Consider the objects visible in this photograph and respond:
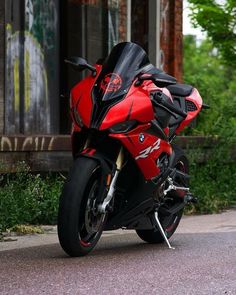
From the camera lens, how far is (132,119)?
6289 mm

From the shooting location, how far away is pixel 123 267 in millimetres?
5895

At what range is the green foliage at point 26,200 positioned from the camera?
8.16 m

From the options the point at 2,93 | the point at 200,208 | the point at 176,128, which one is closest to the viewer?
the point at 176,128

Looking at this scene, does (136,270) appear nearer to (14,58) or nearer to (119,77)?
(119,77)

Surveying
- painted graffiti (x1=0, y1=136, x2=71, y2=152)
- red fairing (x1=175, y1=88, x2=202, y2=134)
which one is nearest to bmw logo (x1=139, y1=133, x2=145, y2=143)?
red fairing (x1=175, y1=88, x2=202, y2=134)

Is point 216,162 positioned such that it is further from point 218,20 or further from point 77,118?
point 77,118

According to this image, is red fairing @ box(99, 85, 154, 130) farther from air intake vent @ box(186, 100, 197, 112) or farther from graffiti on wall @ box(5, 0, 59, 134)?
graffiti on wall @ box(5, 0, 59, 134)

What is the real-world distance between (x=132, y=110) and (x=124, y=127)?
15cm

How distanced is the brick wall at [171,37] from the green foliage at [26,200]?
4790 millimetres

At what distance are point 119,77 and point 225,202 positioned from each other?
5.21 metres

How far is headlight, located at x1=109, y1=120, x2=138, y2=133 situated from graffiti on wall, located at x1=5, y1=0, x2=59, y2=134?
3.89 metres

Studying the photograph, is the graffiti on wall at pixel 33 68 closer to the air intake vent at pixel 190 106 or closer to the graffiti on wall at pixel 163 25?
the graffiti on wall at pixel 163 25

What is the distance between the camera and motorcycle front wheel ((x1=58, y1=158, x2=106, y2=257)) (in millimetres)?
5957

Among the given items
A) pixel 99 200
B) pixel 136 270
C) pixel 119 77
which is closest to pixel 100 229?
pixel 99 200
